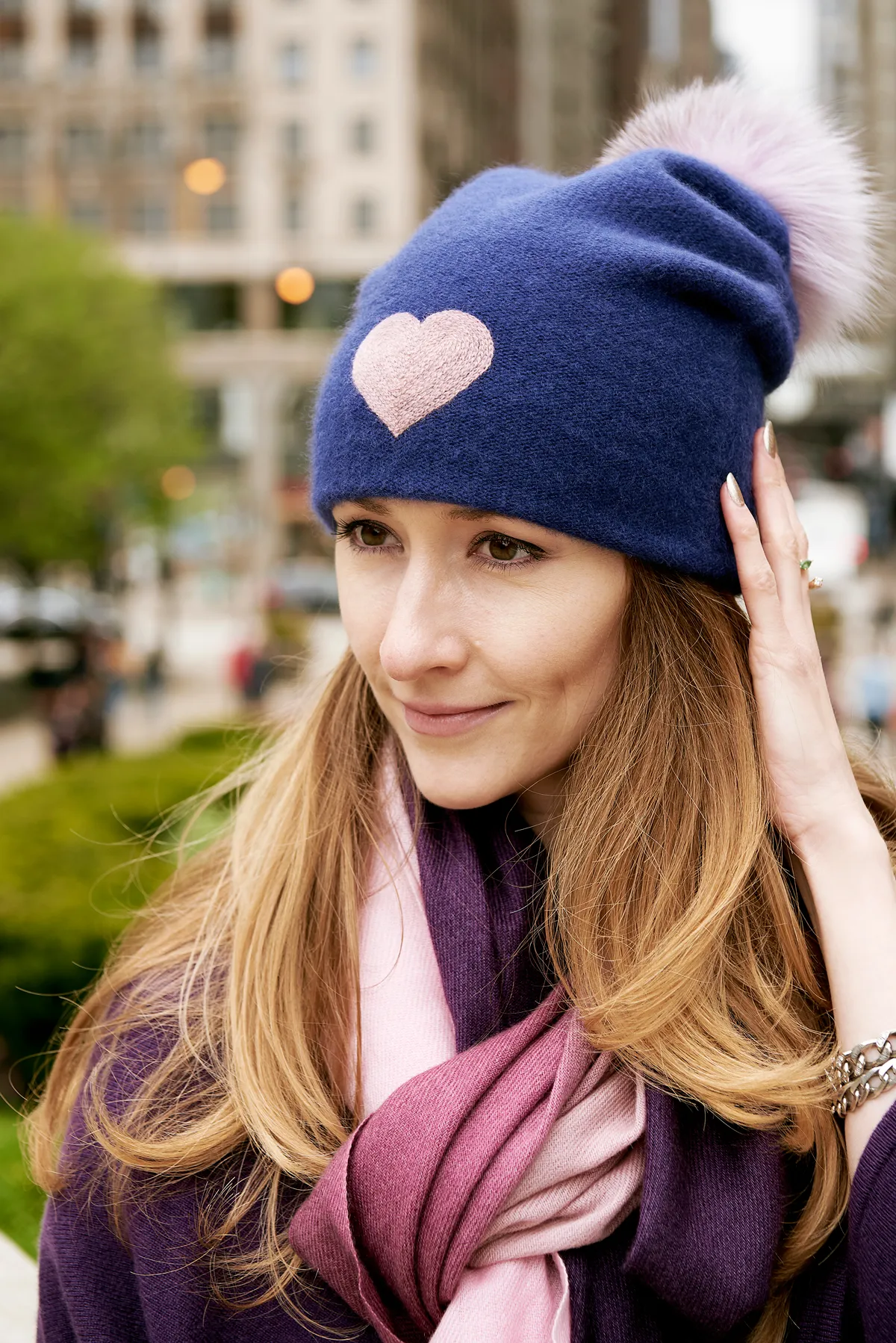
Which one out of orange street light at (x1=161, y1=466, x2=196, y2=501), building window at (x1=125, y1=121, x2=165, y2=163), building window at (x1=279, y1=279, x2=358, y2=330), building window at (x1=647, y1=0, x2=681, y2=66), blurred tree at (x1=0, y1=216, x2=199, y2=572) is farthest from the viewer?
building window at (x1=647, y1=0, x2=681, y2=66)

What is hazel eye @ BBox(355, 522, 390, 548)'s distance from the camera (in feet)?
6.37

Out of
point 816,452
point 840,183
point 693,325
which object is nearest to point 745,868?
point 693,325

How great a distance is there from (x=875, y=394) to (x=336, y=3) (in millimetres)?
43936

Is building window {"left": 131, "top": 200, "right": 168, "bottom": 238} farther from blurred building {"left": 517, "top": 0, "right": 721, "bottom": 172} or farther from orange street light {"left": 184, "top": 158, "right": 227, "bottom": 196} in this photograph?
orange street light {"left": 184, "top": 158, "right": 227, "bottom": 196}

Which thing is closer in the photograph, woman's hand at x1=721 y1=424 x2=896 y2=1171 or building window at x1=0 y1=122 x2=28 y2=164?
woman's hand at x1=721 y1=424 x2=896 y2=1171

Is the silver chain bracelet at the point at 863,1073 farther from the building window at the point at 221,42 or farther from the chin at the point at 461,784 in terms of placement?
the building window at the point at 221,42

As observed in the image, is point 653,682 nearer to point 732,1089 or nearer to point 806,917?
point 806,917

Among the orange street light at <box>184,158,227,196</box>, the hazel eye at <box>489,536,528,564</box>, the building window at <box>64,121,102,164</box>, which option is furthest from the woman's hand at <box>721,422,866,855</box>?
the building window at <box>64,121,102,164</box>

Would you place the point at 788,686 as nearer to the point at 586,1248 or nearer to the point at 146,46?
the point at 586,1248

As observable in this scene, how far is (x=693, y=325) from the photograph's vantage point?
1839 mm

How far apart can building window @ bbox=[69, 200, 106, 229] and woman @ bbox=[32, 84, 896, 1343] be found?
57830 millimetres

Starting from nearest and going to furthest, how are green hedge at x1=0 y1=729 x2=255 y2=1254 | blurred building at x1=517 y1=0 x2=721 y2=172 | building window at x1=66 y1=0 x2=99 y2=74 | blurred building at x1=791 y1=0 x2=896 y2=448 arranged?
blurred building at x1=791 y1=0 x2=896 y2=448, green hedge at x1=0 y1=729 x2=255 y2=1254, building window at x1=66 y1=0 x2=99 y2=74, blurred building at x1=517 y1=0 x2=721 y2=172

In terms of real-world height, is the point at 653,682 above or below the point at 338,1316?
above

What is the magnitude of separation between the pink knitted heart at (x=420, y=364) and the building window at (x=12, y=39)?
61287mm
